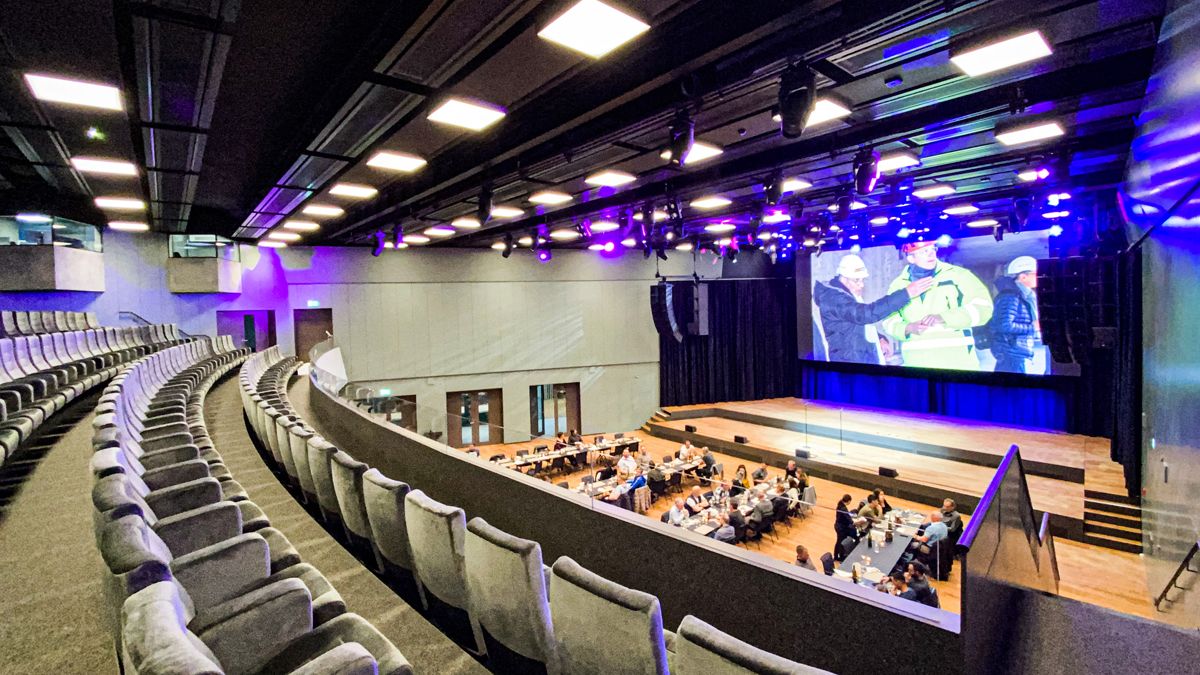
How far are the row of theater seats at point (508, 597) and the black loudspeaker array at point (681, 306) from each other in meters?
12.2

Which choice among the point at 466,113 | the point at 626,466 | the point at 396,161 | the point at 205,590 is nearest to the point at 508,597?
the point at 205,590

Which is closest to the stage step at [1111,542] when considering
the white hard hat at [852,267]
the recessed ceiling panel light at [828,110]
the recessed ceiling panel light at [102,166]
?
the recessed ceiling panel light at [828,110]

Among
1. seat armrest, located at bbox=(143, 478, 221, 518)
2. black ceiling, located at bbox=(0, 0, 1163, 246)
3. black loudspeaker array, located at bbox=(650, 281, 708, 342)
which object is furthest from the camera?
black loudspeaker array, located at bbox=(650, 281, 708, 342)

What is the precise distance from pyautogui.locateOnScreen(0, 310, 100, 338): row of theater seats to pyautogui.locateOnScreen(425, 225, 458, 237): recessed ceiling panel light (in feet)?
18.6

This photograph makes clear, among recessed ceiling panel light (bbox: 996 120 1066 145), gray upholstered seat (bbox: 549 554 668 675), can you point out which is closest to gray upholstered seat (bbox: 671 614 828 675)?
gray upholstered seat (bbox: 549 554 668 675)

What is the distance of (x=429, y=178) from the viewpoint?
6.38 metres

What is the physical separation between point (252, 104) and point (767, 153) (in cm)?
500

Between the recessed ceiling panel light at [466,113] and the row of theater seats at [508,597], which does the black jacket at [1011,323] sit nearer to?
the recessed ceiling panel light at [466,113]

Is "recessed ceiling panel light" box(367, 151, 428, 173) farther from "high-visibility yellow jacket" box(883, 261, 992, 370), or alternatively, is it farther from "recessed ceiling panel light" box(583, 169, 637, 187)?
"high-visibility yellow jacket" box(883, 261, 992, 370)

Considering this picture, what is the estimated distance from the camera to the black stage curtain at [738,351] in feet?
53.6

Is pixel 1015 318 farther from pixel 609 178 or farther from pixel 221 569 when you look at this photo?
pixel 221 569

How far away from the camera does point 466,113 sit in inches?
164

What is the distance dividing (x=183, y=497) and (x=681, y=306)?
13.4m

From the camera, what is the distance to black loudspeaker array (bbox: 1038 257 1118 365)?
7496mm
